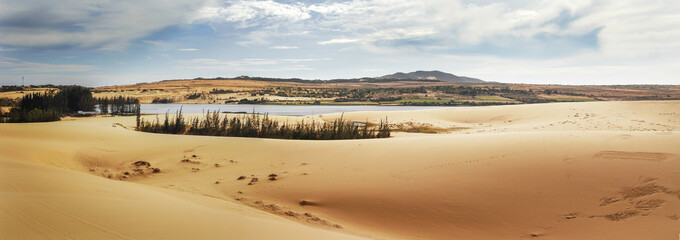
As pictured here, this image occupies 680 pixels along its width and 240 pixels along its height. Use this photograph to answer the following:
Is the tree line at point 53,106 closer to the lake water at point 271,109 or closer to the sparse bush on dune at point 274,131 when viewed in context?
the sparse bush on dune at point 274,131

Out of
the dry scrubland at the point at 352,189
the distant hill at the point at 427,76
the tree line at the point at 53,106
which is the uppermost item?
the distant hill at the point at 427,76

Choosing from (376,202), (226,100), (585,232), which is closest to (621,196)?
(585,232)

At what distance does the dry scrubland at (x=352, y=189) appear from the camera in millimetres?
3197

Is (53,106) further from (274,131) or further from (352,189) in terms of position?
(352,189)

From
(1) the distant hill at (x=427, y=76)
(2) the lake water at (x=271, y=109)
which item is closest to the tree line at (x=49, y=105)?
(2) the lake water at (x=271, y=109)

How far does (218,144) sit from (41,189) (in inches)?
263

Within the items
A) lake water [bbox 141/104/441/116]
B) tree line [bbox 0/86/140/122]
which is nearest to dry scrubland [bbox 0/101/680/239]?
tree line [bbox 0/86/140/122]

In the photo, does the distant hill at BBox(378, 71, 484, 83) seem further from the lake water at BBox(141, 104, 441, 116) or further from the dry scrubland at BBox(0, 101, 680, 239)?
the dry scrubland at BBox(0, 101, 680, 239)

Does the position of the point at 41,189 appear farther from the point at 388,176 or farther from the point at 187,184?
the point at 388,176

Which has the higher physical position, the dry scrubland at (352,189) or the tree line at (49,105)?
the tree line at (49,105)

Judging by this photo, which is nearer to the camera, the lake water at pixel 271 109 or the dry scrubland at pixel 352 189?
the dry scrubland at pixel 352 189

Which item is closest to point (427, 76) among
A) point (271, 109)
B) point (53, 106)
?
point (271, 109)

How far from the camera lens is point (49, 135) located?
36.4 ft

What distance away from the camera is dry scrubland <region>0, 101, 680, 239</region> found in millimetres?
3197
